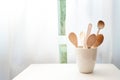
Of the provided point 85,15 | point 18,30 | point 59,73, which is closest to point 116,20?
point 85,15

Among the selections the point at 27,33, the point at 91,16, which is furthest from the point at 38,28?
the point at 91,16

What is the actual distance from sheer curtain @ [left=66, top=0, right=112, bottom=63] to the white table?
0.16 meters

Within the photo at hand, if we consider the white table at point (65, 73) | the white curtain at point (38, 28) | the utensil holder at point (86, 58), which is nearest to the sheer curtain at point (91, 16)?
the white curtain at point (38, 28)

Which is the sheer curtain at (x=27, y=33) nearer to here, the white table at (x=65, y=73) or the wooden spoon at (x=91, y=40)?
the white table at (x=65, y=73)

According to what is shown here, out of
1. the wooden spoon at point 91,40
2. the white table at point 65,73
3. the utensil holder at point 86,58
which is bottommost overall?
the white table at point 65,73

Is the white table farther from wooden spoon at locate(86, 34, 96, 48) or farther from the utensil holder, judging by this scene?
wooden spoon at locate(86, 34, 96, 48)

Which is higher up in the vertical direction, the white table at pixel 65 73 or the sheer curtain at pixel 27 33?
the sheer curtain at pixel 27 33

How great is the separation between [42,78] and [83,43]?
28 cm

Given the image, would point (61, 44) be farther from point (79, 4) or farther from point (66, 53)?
point (79, 4)

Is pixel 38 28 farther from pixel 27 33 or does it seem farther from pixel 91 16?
pixel 91 16

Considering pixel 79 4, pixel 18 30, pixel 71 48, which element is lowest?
pixel 71 48

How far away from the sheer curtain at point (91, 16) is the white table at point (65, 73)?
162 mm

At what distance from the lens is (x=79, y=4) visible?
3.80 ft

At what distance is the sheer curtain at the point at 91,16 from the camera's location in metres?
1.15
